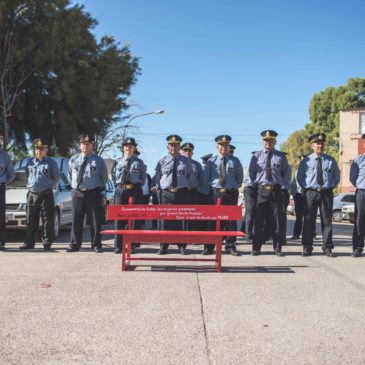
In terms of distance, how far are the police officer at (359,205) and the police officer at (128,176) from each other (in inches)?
146

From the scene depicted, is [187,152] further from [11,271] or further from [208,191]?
[11,271]

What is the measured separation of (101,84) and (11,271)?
15032 mm

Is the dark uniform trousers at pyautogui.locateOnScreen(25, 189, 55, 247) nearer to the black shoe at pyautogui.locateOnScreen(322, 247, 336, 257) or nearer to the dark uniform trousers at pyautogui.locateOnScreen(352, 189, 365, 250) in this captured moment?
the black shoe at pyautogui.locateOnScreen(322, 247, 336, 257)

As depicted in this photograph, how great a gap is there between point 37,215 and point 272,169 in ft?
13.8

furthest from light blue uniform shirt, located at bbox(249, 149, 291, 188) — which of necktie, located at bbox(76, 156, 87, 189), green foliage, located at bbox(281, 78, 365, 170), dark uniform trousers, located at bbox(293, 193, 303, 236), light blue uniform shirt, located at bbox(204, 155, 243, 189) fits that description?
green foliage, located at bbox(281, 78, 365, 170)

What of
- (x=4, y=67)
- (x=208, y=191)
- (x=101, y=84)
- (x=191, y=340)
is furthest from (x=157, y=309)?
(x=101, y=84)

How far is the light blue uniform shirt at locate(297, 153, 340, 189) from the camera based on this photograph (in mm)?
8391

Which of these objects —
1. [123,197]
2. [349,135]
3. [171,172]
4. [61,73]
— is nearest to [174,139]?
[171,172]

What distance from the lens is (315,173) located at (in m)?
8.45

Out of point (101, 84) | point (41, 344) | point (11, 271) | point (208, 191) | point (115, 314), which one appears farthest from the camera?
point (101, 84)

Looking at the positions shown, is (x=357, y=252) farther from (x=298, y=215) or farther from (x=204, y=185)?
(x=298, y=215)

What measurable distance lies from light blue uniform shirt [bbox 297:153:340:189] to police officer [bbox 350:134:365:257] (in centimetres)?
38

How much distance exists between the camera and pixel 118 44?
74.5ft

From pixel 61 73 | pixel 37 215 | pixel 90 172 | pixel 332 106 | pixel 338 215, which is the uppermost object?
pixel 332 106
